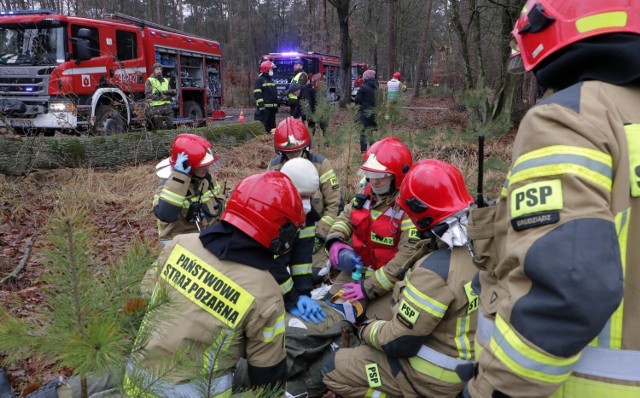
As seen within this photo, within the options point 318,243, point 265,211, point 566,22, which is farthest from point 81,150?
point 566,22

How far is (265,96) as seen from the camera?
1153cm

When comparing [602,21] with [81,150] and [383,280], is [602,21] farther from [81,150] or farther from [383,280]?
[81,150]

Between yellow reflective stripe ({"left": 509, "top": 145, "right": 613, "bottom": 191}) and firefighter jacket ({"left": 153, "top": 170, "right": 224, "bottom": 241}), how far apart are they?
2865mm

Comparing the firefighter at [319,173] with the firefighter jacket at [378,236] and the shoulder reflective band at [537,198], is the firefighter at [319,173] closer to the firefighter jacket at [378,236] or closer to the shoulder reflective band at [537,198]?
the firefighter jacket at [378,236]

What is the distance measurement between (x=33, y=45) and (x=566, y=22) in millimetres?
11102

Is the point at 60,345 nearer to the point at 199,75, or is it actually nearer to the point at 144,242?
the point at 144,242

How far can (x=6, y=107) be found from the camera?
8.61 metres

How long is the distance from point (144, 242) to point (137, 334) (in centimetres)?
24

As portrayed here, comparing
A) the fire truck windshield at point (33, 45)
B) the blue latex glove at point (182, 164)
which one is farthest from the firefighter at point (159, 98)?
the blue latex glove at point (182, 164)

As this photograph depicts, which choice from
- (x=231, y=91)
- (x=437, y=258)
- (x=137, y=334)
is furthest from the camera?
(x=231, y=91)

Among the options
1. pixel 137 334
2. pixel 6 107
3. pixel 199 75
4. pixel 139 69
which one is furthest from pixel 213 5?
pixel 137 334

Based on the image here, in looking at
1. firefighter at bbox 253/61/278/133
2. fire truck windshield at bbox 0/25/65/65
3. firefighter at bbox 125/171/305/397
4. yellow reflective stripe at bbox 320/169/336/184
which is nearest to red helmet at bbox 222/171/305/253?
firefighter at bbox 125/171/305/397

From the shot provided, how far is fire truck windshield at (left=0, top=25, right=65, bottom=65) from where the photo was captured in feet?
31.3

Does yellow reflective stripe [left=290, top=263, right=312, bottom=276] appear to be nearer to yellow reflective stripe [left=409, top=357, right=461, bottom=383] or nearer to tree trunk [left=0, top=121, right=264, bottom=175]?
yellow reflective stripe [left=409, top=357, right=461, bottom=383]
